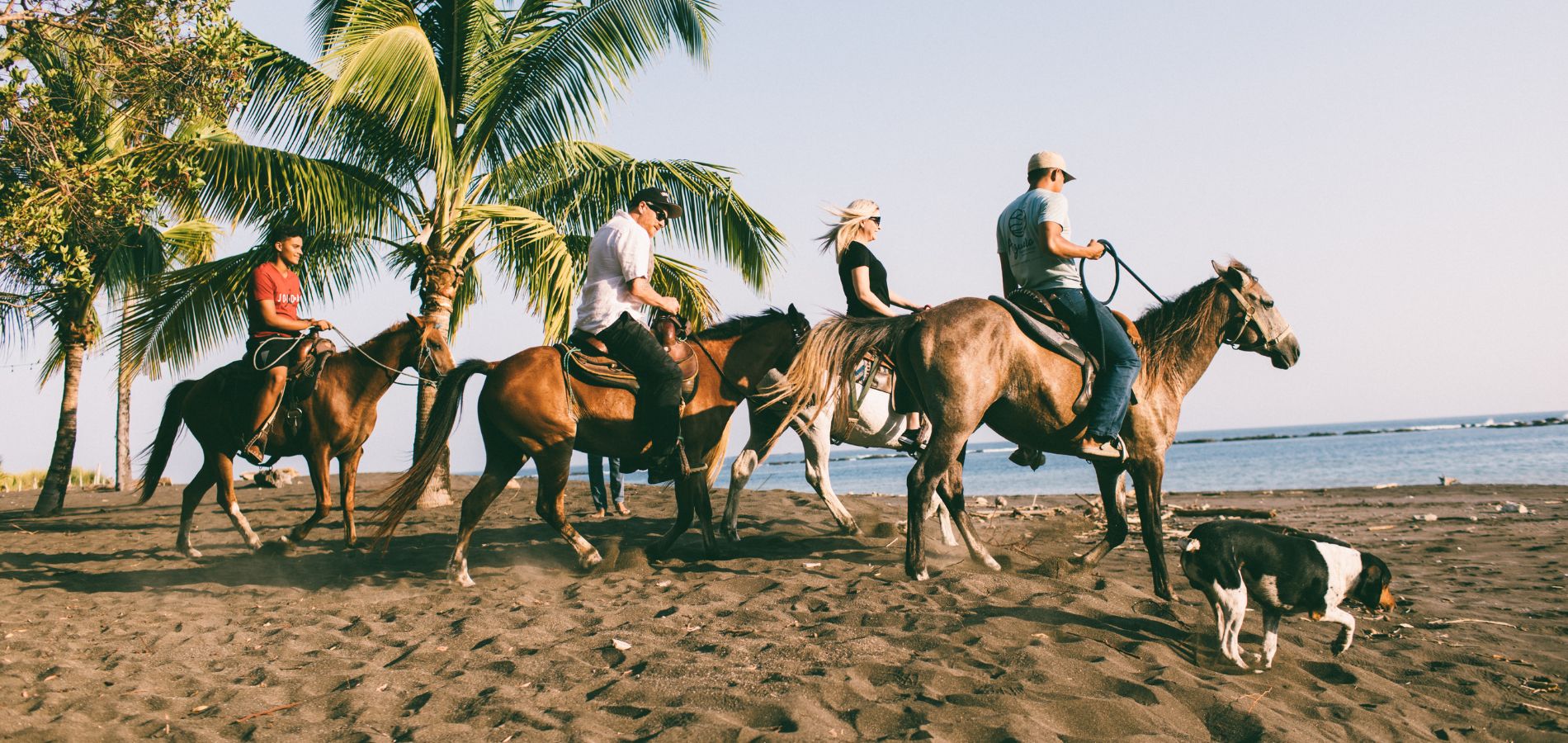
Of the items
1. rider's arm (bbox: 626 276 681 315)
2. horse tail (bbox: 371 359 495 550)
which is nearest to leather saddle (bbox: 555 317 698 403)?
rider's arm (bbox: 626 276 681 315)

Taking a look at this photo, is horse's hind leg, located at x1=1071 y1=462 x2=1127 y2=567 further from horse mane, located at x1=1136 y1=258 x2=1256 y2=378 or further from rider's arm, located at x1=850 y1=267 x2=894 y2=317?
rider's arm, located at x1=850 y1=267 x2=894 y2=317

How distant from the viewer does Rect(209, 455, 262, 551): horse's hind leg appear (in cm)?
866

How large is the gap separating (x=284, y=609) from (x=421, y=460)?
1324 mm

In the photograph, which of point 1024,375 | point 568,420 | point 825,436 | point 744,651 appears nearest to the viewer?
point 744,651

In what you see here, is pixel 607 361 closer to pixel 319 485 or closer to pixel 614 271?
pixel 614 271

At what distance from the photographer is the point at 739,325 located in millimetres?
7629

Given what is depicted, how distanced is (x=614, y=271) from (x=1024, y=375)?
2.96m

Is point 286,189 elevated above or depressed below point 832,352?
above

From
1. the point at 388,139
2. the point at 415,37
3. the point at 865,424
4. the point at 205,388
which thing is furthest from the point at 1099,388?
the point at 388,139

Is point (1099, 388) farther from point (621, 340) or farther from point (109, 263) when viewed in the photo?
point (109, 263)

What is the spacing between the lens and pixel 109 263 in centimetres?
1545

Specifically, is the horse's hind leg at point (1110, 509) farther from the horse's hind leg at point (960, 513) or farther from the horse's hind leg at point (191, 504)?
the horse's hind leg at point (191, 504)

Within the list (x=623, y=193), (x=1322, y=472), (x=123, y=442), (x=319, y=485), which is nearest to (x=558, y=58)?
(x=623, y=193)

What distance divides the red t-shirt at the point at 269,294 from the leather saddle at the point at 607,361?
3194 millimetres
